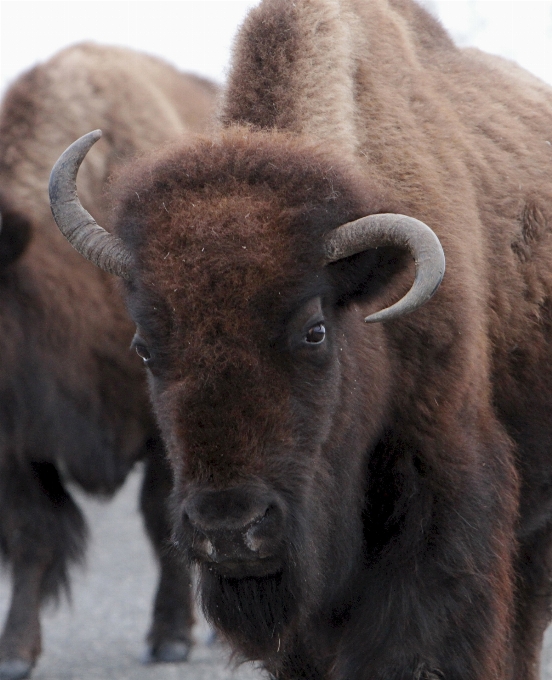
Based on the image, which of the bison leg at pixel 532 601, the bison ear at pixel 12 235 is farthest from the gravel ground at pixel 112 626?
the bison ear at pixel 12 235

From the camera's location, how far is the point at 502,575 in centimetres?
379

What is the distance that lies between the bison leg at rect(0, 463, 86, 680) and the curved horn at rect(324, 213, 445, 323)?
358 cm

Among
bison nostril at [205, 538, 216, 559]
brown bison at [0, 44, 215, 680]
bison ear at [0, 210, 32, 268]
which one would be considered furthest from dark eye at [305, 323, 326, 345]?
bison ear at [0, 210, 32, 268]

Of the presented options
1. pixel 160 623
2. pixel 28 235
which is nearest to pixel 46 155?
pixel 28 235

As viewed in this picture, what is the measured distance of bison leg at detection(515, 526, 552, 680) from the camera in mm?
4801

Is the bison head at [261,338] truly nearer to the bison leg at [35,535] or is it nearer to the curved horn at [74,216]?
the curved horn at [74,216]

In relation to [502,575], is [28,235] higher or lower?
lower

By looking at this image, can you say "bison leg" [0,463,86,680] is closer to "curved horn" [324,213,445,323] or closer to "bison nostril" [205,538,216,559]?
"bison nostril" [205,538,216,559]

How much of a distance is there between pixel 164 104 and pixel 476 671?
5099 mm

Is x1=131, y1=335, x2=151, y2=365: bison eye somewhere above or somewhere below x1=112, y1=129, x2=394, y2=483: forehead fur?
below

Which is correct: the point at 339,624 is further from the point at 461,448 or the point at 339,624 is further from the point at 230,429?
the point at 230,429

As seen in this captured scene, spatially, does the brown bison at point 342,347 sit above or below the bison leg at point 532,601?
above

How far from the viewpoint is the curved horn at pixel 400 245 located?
313cm

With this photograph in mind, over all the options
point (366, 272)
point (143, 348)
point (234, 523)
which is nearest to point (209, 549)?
point (234, 523)
